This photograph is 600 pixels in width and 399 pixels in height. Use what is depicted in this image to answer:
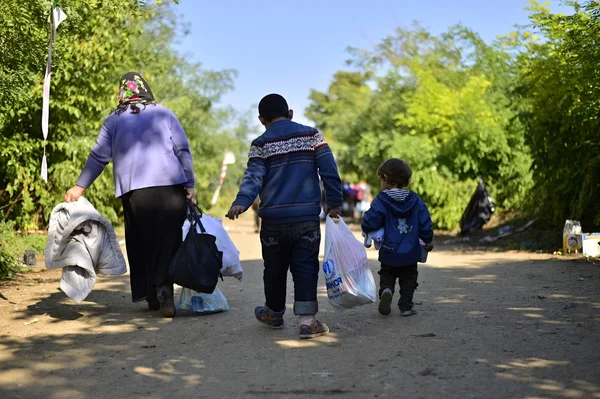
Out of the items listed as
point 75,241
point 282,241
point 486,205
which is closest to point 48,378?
point 282,241

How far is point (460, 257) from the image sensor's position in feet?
48.3

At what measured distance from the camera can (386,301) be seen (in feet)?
25.7

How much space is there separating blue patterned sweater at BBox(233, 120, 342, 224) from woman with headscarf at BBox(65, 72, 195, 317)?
1183 millimetres

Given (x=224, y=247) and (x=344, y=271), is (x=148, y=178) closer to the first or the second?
(x=224, y=247)

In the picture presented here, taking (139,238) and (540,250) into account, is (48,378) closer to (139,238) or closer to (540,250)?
(139,238)

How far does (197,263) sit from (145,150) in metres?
1.10

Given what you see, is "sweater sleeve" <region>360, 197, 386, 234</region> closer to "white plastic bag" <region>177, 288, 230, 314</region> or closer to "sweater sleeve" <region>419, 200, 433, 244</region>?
"sweater sleeve" <region>419, 200, 433, 244</region>

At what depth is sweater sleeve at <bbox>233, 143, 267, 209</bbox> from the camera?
277 inches

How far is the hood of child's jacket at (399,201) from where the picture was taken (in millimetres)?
7996

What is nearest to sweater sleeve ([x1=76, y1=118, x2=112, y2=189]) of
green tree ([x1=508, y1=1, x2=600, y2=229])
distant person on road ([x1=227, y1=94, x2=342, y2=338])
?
distant person on road ([x1=227, y1=94, x2=342, y2=338])

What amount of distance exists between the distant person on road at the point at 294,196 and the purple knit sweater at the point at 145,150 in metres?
1.14

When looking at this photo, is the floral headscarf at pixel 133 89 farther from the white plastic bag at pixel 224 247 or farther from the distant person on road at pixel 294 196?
the distant person on road at pixel 294 196

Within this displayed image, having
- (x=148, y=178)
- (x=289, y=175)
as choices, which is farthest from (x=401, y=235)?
(x=148, y=178)

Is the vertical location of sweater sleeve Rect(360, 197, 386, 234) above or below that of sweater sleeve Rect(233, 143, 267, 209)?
below
